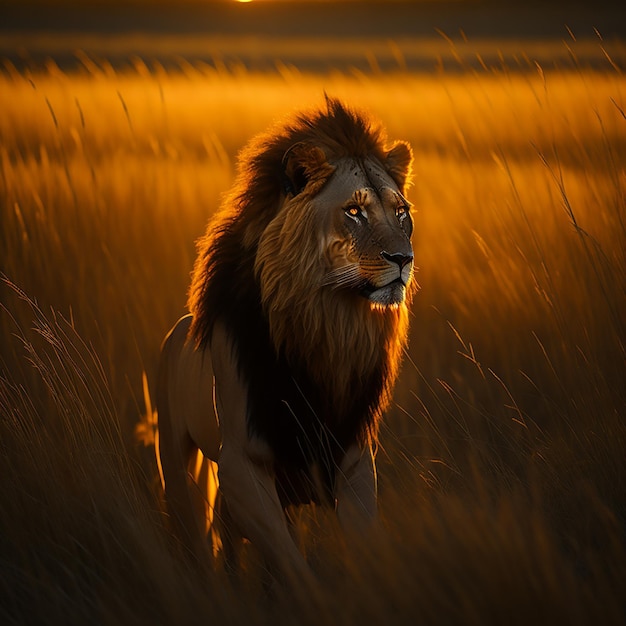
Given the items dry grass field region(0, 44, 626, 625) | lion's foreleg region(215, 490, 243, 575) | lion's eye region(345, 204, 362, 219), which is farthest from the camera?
lion's foreleg region(215, 490, 243, 575)

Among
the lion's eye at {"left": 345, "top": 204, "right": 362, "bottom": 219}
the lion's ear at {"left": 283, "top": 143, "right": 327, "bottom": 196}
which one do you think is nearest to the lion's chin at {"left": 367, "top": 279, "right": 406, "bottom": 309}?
the lion's eye at {"left": 345, "top": 204, "right": 362, "bottom": 219}

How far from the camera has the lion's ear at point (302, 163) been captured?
341 centimetres

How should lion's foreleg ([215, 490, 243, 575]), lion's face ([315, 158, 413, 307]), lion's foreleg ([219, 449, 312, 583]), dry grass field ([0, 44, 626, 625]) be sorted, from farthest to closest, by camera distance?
lion's foreleg ([215, 490, 243, 575])
lion's face ([315, 158, 413, 307])
lion's foreleg ([219, 449, 312, 583])
dry grass field ([0, 44, 626, 625])

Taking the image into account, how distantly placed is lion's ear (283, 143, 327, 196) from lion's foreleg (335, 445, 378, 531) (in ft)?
3.22

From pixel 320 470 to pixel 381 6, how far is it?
177 feet

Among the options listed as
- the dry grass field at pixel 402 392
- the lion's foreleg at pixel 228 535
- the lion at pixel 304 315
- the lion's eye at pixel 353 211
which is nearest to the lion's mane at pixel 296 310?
the lion at pixel 304 315

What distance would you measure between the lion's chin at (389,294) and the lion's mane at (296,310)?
1.8 inches

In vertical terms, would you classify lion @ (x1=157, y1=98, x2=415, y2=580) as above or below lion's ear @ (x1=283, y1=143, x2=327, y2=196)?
below

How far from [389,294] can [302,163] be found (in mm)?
559

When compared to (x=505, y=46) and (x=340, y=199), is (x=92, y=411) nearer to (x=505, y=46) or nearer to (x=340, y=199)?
(x=340, y=199)

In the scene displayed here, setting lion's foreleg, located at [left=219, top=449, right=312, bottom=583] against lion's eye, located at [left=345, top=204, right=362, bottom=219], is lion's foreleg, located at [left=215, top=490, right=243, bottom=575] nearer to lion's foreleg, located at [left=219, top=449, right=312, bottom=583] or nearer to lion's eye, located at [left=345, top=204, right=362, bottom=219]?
lion's foreleg, located at [left=219, top=449, right=312, bottom=583]

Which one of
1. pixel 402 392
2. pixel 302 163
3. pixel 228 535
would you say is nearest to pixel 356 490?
pixel 228 535

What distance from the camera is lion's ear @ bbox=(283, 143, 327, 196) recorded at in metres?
3.41

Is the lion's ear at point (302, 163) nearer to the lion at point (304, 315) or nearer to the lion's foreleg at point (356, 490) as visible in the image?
the lion at point (304, 315)
